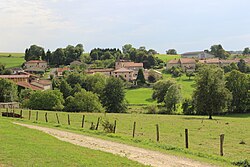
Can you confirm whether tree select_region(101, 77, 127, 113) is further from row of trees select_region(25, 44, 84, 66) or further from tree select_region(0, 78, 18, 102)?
row of trees select_region(25, 44, 84, 66)

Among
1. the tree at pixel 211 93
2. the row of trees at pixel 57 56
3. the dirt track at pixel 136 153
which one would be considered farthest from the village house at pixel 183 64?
the dirt track at pixel 136 153

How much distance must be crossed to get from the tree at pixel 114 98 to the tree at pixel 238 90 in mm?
27701

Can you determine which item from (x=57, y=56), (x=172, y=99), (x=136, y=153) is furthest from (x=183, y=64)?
(x=136, y=153)

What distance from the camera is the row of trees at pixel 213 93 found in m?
57.8

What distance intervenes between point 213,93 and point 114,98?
30.3m

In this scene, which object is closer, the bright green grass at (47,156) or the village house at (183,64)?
the bright green grass at (47,156)

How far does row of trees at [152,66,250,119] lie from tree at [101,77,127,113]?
11.4 metres

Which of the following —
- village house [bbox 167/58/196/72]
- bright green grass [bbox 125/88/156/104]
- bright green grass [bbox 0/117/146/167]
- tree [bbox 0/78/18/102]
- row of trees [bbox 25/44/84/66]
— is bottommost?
bright green grass [bbox 125/88/156/104]

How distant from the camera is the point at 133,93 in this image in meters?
115

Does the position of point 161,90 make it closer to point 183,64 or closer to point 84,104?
point 84,104

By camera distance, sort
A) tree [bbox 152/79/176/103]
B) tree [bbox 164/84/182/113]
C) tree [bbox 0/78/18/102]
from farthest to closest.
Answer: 1. tree [bbox 152/79/176/103]
2. tree [bbox 164/84/182/113]
3. tree [bbox 0/78/18/102]

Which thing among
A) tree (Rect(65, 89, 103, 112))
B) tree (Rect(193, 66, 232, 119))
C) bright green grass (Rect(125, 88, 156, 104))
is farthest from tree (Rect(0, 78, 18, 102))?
tree (Rect(193, 66, 232, 119))

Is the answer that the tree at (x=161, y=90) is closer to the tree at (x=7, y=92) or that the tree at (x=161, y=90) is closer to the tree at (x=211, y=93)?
the tree at (x=211, y=93)

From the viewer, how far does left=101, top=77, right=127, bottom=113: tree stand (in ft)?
265
